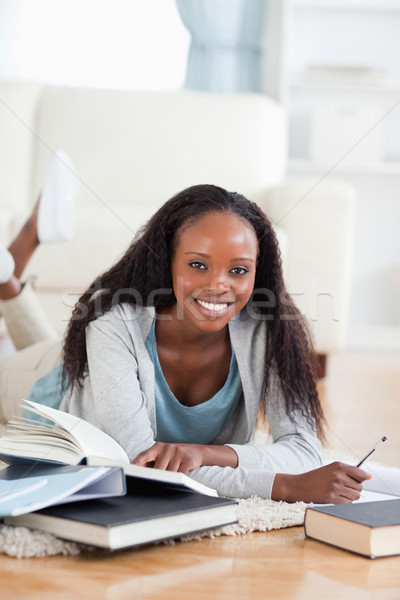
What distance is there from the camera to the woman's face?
3.82 feet

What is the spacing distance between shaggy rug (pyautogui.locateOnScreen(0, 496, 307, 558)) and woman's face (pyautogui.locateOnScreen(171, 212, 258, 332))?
1.02 feet

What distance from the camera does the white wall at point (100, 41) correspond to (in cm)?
377

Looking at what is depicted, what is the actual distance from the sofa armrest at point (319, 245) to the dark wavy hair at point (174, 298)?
115cm

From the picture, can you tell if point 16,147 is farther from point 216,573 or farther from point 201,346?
point 216,573

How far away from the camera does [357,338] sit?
339cm

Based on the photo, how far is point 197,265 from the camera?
1.18 metres

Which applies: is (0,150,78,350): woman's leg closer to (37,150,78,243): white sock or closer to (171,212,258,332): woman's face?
(37,150,78,243): white sock

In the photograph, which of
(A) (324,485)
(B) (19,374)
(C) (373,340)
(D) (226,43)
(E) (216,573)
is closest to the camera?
Result: (E) (216,573)

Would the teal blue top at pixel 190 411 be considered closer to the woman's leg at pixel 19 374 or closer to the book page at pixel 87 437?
the book page at pixel 87 437

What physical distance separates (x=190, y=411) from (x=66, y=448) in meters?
0.36

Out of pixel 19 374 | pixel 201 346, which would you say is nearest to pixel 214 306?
pixel 201 346

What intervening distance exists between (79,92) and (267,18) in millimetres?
1219

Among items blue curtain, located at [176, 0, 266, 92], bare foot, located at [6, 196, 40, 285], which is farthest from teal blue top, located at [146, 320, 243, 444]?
blue curtain, located at [176, 0, 266, 92]

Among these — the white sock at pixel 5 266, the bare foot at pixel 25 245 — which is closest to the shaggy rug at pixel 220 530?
the white sock at pixel 5 266
